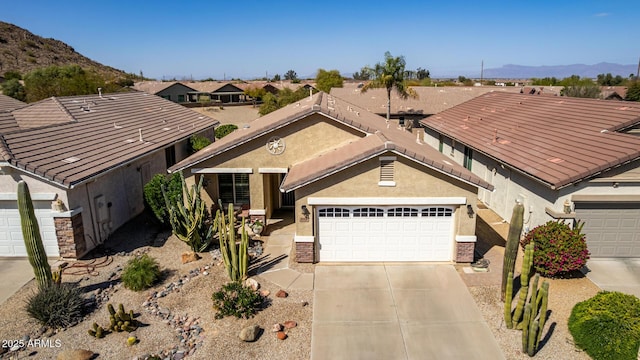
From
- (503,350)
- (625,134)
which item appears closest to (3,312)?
(503,350)

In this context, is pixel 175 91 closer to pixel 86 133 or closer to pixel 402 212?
pixel 86 133

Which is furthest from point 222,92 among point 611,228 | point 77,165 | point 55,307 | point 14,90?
point 611,228

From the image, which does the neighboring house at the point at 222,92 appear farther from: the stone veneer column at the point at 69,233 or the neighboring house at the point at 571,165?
the stone veneer column at the point at 69,233

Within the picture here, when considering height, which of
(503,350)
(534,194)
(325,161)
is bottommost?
(503,350)

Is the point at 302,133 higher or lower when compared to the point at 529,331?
higher

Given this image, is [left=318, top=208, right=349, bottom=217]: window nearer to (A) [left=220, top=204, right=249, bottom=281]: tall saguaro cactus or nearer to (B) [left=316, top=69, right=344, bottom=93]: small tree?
(A) [left=220, top=204, right=249, bottom=281]: tall saguaro cactus

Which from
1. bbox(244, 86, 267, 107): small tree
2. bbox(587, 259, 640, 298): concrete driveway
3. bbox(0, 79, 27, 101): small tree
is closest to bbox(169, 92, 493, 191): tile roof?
bbox(587, 259, 640, 298): concrete driveway

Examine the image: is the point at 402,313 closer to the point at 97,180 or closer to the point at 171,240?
the point at 171,240

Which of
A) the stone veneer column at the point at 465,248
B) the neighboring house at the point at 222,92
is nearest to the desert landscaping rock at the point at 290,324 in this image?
the stone veneer column at the point at 465,248
